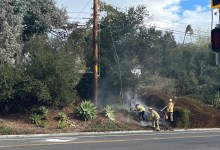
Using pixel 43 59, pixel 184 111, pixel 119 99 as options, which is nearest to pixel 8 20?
pixel 43 59

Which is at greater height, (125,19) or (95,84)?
(125,19)

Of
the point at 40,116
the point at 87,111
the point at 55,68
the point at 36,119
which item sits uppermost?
the point at 55,68

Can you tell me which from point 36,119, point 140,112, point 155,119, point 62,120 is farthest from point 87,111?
point 155,119

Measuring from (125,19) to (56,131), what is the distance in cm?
1103

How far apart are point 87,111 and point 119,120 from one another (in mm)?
2365

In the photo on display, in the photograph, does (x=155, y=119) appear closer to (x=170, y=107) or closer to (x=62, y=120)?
(x=170, y=107)

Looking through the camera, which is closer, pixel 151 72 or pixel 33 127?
pixel 33 127

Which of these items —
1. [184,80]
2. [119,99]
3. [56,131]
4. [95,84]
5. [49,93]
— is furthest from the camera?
[184,80]

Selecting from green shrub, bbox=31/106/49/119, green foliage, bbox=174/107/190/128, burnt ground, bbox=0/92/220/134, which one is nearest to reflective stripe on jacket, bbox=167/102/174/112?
green foliage, bbox=174/107/190/128

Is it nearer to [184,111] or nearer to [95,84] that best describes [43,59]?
[95,84]

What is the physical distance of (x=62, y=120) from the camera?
2641cm

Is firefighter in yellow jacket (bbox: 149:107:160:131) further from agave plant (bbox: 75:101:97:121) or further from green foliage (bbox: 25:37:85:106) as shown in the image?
green foliage (bbox: 25:37:85:106)

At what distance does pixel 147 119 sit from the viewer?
95.8 feet

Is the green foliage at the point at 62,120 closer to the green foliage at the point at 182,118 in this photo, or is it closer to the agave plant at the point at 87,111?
the agave plant at the point at 87,111
